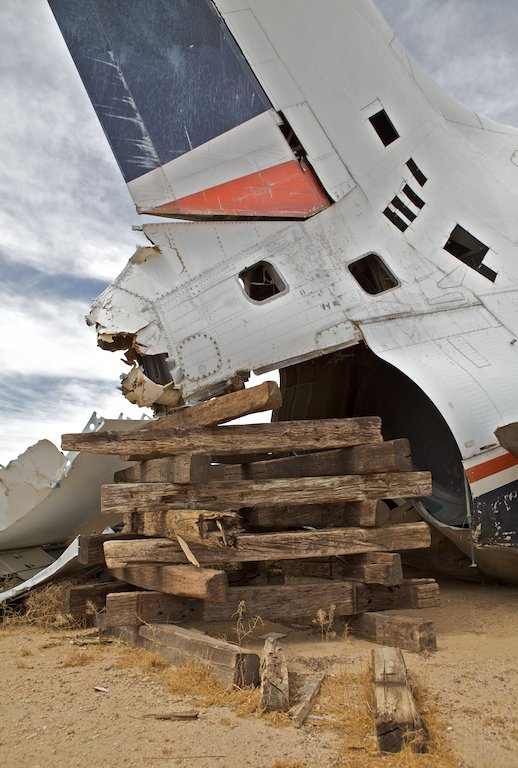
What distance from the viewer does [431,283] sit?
30.6 ft

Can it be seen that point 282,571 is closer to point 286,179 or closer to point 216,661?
point 216,661

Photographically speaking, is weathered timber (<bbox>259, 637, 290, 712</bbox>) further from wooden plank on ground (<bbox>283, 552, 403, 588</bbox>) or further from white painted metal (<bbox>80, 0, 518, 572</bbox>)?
white painted metal (<bbox>80, 0, 518, 572</bbox>)

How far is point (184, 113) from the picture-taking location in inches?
380

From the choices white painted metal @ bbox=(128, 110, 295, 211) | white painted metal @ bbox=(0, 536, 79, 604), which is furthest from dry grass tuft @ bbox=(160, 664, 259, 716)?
white painted metal @ bbox=(128, 110, 295, 211)

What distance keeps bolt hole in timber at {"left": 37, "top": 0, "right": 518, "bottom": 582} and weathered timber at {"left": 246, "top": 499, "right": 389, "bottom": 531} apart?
2.06 metres

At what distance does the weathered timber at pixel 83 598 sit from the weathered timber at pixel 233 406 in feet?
6.65

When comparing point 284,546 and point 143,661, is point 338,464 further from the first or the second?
point 143,661

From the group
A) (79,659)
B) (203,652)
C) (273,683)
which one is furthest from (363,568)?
(79,659)

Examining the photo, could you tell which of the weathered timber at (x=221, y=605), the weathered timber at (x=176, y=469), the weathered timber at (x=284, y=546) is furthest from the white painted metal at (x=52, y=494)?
the weathered timber at (x=221, y=605)

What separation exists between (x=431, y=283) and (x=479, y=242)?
1.39 metres

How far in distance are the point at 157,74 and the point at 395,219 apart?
4.18 metres

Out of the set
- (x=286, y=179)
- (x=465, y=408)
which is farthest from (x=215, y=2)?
(x=465, y=408)

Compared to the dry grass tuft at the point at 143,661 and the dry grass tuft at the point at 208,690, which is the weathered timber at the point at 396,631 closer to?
the dry grass tuft at the point at 208,690

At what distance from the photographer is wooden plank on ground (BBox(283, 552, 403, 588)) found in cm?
627
